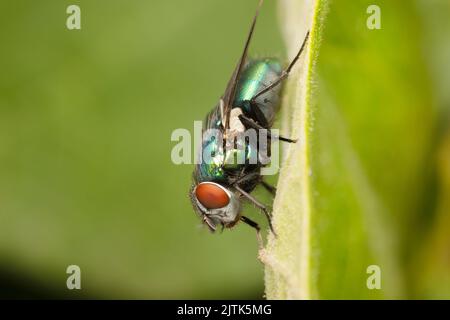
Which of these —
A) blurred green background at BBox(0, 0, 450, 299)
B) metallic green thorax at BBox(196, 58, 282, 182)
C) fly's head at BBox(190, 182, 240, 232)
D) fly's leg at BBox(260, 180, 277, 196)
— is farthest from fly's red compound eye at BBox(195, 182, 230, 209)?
blurred green background at BBox(0, 0, 450, 299)

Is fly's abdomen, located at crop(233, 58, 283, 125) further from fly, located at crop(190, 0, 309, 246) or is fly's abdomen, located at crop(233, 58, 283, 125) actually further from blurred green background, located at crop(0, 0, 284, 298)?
blurred green background, located at crop(0, 0, 284, 298)

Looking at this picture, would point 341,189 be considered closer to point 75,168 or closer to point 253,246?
point 253,246

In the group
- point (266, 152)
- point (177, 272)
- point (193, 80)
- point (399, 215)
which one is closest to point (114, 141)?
point (193, 80)

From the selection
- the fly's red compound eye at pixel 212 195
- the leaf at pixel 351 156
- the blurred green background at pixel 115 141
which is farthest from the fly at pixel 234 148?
the blurred green background at pixel 115 141

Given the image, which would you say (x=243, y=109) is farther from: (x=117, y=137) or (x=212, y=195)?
(x=117, y=137)

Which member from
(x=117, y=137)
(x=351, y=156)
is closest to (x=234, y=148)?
(x=351, y=156)

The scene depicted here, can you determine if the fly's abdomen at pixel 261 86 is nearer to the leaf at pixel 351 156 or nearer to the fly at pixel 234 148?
the fly at pixel 234 148
